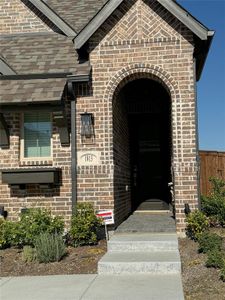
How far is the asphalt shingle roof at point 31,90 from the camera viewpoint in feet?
30.1

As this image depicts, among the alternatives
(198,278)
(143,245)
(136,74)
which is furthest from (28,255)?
(136,74)

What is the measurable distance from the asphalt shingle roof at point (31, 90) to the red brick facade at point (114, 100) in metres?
0.68

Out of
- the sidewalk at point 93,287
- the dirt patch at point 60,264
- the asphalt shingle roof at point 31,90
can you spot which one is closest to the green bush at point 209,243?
the sidewalk at point 93,287

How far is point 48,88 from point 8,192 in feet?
8.55

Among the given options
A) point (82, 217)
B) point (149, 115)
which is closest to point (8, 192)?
point (82, 217)

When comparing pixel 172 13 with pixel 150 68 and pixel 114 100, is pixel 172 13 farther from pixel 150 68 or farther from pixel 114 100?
pixel 114 100

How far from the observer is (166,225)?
10.1 meters

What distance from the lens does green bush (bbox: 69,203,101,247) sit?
8820 mm

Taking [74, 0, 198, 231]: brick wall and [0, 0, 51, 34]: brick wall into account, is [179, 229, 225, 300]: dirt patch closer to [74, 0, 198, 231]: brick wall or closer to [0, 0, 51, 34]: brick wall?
[74, 0, 198, 231]: brick wall

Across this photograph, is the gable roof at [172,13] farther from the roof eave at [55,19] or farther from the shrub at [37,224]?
the shrub at [37,224]

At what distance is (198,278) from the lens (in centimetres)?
646

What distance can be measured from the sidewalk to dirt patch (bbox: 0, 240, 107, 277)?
330mm

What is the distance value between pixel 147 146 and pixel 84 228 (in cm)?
567

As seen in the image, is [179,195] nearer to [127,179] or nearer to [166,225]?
[166,225]
